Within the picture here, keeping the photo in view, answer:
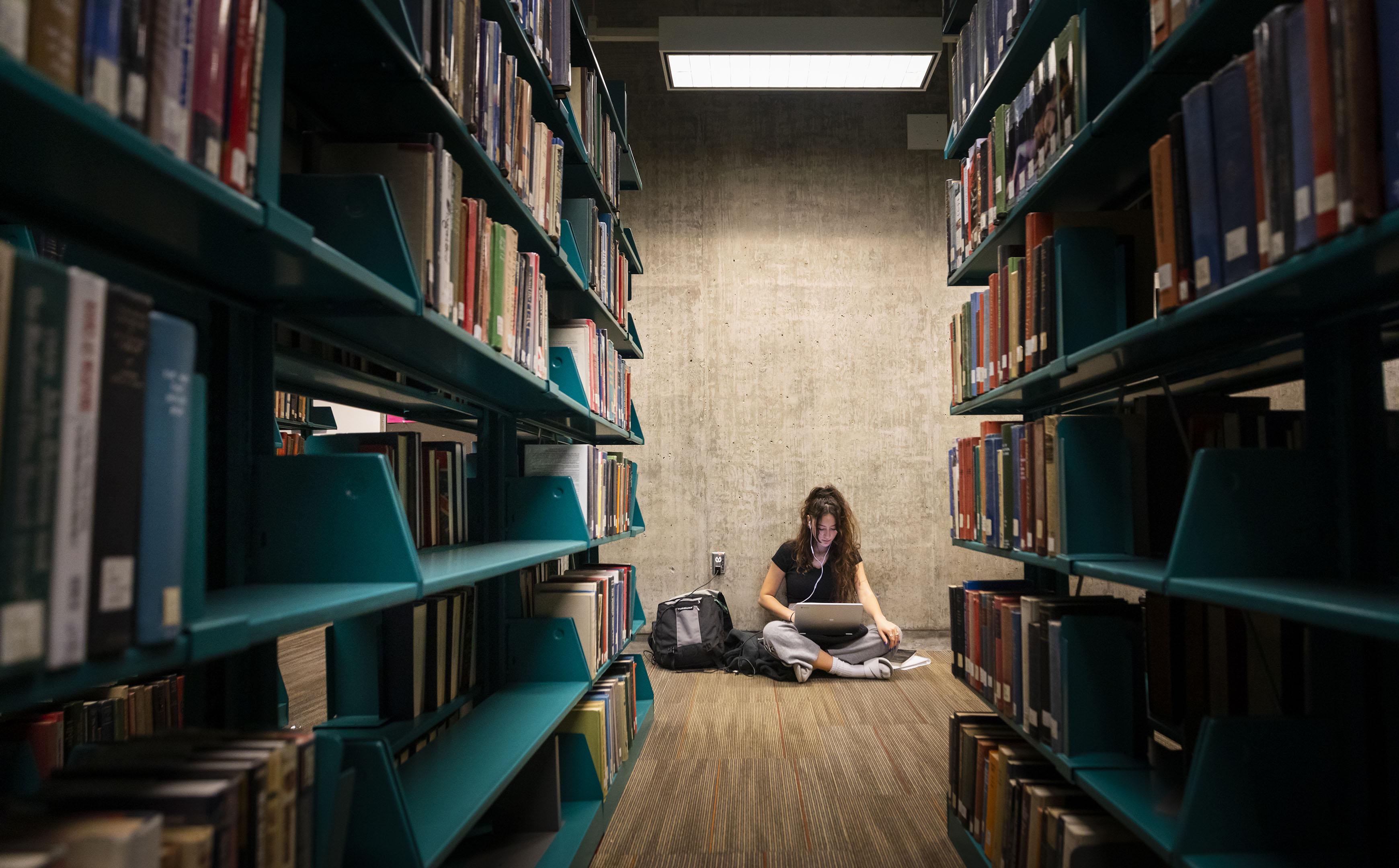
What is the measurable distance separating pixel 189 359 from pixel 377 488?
393mm

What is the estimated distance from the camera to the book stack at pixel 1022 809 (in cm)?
142

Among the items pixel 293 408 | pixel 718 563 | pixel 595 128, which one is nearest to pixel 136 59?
pixel 595 128

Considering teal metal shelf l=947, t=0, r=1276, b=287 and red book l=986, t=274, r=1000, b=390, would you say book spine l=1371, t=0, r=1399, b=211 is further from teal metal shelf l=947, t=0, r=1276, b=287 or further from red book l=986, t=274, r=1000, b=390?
red book l=986, t=274, r=1000, b=390

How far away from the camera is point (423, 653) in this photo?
1685 mm

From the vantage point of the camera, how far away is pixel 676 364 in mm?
4855

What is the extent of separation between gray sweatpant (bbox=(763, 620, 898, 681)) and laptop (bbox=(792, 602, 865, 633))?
0.08m

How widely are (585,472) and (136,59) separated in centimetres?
162

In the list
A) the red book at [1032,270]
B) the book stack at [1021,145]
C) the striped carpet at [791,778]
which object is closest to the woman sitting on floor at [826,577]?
the striped carpet at [791,778]

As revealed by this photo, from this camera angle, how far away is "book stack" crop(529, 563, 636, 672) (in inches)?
87.4

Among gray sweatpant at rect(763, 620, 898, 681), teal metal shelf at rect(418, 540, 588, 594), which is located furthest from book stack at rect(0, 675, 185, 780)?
gray sweatpant at rect(763, 620, 898, 681)

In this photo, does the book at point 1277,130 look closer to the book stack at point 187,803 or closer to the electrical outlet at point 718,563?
the book stack at point 187,803

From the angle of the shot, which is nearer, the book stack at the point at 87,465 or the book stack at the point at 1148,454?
the book stack at the point at 87,465

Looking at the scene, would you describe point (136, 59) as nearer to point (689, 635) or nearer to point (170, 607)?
point (170, 607)

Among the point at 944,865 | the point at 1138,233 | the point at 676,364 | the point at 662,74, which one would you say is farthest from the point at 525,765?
the point at 662,74
